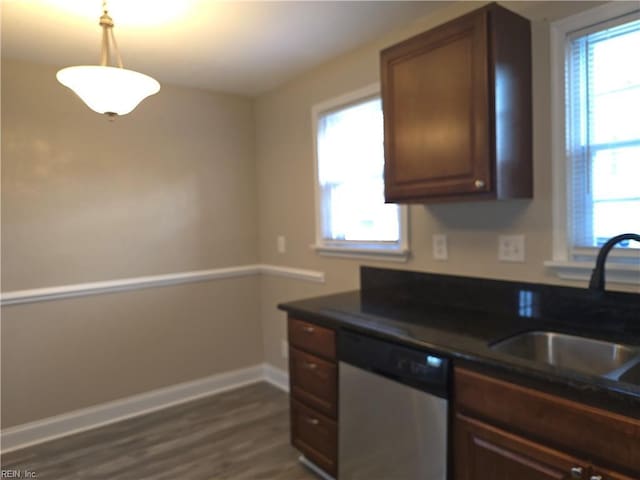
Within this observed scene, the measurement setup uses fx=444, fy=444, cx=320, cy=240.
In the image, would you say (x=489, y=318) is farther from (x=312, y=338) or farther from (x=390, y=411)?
(x=312, y=338)

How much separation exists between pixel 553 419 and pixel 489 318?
0.70 metres

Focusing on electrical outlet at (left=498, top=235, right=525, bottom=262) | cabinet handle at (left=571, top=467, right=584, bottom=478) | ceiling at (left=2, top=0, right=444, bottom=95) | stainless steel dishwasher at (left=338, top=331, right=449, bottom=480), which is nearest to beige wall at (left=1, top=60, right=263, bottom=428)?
ceiling at (left=2, top=0, right=444, bottom=95)

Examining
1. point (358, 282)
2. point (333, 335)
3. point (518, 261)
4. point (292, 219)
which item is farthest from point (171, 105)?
point (518, 261)

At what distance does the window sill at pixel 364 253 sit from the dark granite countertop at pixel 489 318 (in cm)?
9

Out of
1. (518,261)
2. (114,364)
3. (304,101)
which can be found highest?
(304,101)

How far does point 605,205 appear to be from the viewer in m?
1.77

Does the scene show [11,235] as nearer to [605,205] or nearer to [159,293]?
[159,293]

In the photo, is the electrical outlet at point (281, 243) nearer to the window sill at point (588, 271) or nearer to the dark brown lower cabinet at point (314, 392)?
the dark brown lower cabinet at point (314, 392)

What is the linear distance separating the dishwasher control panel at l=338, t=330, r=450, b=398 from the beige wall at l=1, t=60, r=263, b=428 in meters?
1.79

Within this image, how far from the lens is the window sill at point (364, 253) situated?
253 cm

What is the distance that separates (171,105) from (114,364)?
1900 millimetres

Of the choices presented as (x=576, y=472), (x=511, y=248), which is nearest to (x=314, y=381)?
(x=511, y=248)

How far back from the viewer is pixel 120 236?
10.1ft

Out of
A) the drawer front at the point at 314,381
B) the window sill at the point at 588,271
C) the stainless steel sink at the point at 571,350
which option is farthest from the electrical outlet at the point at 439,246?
the drawer front at the point at 314,381
